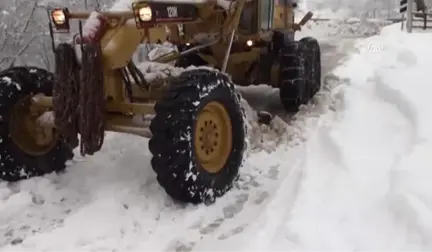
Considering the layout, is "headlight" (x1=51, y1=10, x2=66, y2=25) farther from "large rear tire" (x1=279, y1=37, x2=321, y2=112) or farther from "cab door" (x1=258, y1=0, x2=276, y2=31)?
"large rear tire" (x1=279, y1=37, x2=321, y2=112)

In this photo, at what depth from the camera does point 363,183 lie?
4883mm

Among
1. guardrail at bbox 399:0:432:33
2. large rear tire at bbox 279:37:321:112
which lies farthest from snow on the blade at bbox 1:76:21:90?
guardrail at bbox 399:0:432:33

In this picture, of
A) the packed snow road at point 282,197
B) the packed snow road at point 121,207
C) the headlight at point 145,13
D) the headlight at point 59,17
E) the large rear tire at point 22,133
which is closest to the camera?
the packed snow road at point 282,197

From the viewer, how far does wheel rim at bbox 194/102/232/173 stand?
5.39m

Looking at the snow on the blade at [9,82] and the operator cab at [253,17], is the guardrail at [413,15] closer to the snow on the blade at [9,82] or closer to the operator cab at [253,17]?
the operator cab at [253,17]

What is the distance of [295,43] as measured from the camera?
840 centimetres

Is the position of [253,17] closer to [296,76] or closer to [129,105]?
[296,76]

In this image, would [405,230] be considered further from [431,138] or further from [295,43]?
[295,43]

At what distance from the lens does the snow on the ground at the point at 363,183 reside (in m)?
4.03

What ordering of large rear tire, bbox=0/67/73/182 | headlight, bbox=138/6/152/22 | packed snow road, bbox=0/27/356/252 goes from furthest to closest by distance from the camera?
large rear tire, bbox=0/67/73/182 → headlight, bbox=138/6/152/22 → packed snow road, bbox=0/27/356/252

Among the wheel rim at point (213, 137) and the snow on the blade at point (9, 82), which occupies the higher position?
the snow on the blade at point (9, 82)

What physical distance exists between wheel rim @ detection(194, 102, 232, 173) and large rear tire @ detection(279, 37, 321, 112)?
265 centimetres

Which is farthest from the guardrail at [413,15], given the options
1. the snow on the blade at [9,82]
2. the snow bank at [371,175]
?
the snow on the blade at [9,82]

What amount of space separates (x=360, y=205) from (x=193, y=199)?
148cm
